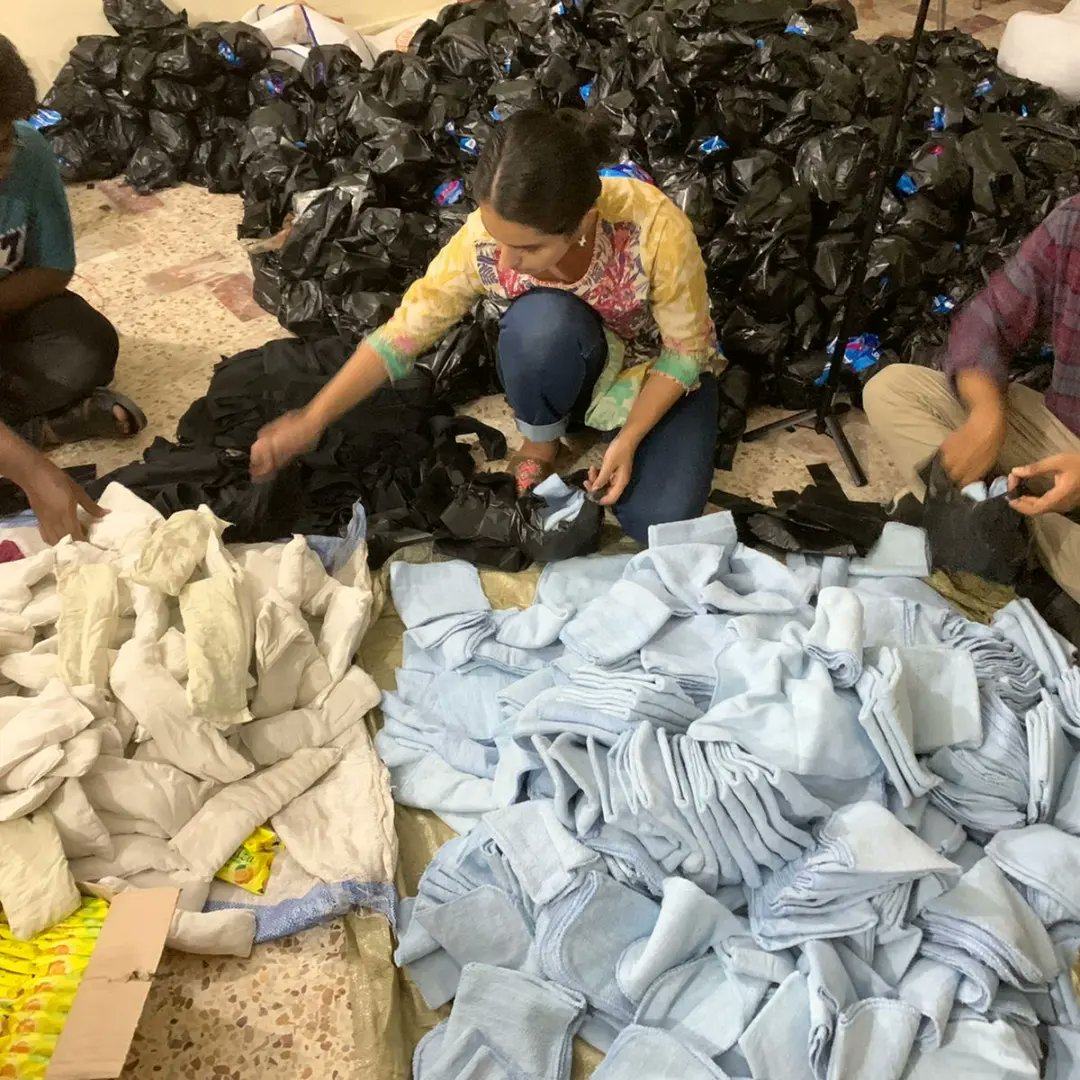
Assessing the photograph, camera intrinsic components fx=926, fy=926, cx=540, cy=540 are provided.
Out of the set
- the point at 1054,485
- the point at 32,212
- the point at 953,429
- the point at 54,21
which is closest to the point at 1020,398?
the point at 953,429

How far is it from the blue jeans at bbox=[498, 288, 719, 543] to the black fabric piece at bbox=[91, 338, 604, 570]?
0.36ft

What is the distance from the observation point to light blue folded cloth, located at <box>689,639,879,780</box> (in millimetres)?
1150

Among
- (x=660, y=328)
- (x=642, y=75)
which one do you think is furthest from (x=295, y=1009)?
(x=642, y=75)

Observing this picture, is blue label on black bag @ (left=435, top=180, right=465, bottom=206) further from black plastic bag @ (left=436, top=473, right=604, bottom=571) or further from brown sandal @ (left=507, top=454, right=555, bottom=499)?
black plastic bag @ (left=436, top=473, right=604, bottom=571)

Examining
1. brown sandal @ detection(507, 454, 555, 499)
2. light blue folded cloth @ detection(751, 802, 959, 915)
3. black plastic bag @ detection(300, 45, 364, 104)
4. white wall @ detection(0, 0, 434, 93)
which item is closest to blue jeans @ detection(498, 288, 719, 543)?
brown sandal @ detection(507, 454, 555, 499)

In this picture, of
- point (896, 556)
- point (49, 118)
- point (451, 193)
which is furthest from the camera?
point (49, 118)

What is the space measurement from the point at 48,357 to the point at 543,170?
3.73 ft

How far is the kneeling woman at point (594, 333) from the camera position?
4.59 feet

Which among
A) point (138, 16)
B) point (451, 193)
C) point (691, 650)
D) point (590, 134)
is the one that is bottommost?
point (691, 650)

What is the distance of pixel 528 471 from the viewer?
1.77 m

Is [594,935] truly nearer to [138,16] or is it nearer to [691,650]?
[691,650]

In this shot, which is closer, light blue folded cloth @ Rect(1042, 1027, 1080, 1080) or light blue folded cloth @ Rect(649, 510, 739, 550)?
light blue folded cloth @ Rect(1042, 1027, 1080, 1080)

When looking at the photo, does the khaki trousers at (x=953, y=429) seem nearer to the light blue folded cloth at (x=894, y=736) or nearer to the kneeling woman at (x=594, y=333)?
the kneeling woman at (x=594, y=333)

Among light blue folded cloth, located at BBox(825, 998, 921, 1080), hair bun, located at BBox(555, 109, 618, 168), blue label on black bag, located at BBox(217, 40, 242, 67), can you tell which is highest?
hair bun, located at BBox(555, 109, 618, 168)
